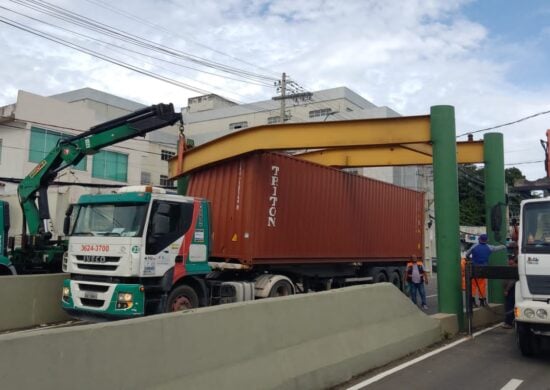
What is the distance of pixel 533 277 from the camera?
7539 millimetres

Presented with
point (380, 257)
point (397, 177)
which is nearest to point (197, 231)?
point (380, 257)

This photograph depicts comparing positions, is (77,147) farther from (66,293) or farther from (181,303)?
(181,303)

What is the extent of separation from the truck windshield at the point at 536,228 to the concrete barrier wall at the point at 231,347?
2134mm

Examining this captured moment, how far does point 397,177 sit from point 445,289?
34256 mm

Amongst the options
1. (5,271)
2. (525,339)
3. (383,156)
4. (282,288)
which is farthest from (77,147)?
(525,339)

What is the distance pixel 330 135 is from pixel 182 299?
188 inches

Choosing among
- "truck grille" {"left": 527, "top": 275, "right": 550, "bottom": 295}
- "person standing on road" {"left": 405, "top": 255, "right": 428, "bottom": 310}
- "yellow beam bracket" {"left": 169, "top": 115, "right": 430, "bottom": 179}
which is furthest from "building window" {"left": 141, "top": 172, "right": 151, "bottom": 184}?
"truck grille" {"left": 527, "top": 275, "right": 550, "bottom": 295}

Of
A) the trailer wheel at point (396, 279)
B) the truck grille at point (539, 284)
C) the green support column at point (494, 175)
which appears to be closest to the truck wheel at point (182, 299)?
the truck grille at point (539, 284)

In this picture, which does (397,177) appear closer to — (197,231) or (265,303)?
(197,231)

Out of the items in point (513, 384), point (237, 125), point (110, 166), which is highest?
point (237, 125)

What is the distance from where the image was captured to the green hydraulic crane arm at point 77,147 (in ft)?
40.2

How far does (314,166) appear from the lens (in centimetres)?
1296

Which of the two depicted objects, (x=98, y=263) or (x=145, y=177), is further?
(x=145, y=177)

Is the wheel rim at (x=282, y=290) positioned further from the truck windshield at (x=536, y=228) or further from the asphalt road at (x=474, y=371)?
the truck windshield at (x=536, y=228)
